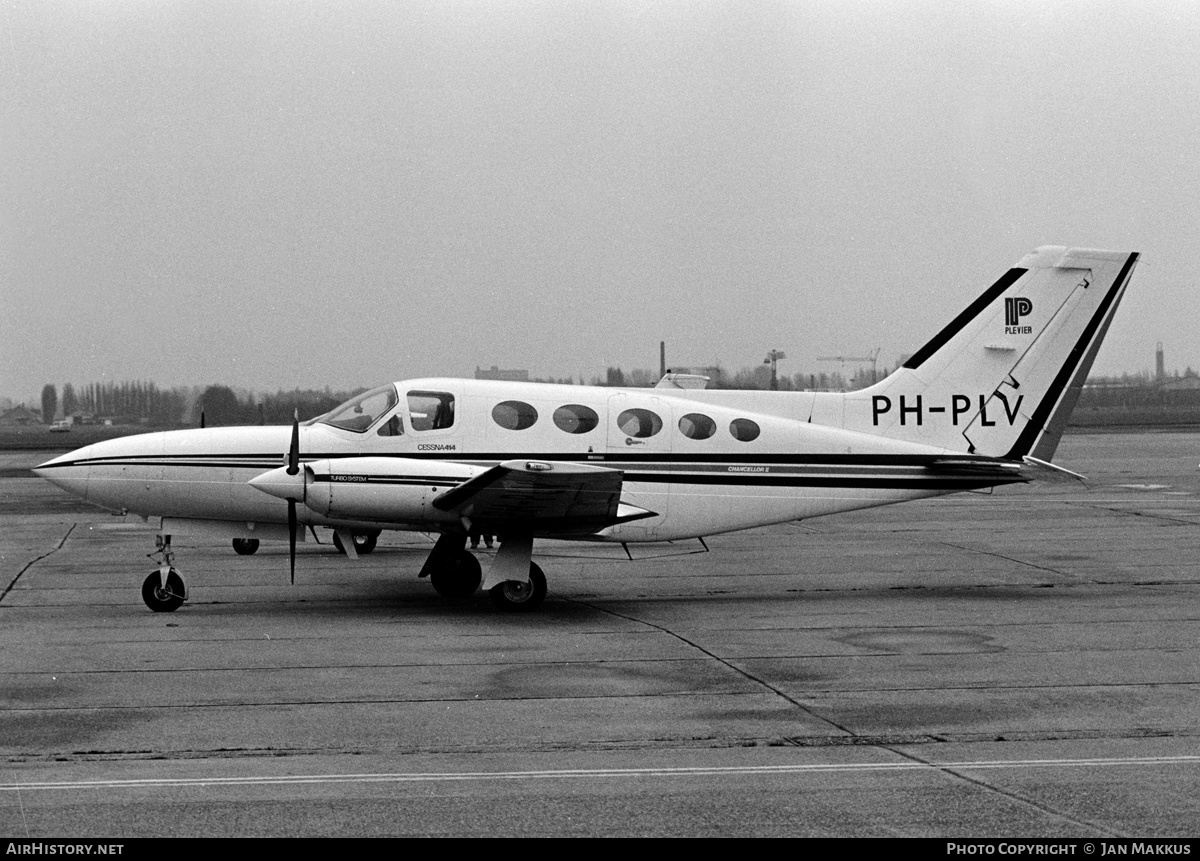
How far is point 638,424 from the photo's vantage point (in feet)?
52.5

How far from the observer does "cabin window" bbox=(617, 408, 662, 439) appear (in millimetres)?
15977

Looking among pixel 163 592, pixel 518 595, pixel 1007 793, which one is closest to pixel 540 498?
pixel 518 595

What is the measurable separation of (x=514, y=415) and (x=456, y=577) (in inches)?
87.9

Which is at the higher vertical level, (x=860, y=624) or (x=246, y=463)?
(x=246, y=463)

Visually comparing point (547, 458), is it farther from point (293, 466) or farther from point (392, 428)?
point (293, 466)

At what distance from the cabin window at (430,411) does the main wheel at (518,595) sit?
82.7 inches

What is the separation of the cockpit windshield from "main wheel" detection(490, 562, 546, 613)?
8.35 feet

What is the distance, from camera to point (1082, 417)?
10538 cm

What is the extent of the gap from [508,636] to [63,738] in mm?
5171

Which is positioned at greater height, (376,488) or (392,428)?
(392,428)

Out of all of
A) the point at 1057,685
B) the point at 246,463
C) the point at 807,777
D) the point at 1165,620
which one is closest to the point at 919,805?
the point at 807,777

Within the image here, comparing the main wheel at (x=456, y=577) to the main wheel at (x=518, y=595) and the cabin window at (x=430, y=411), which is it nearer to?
the main wheel at (x=518, y=595)
